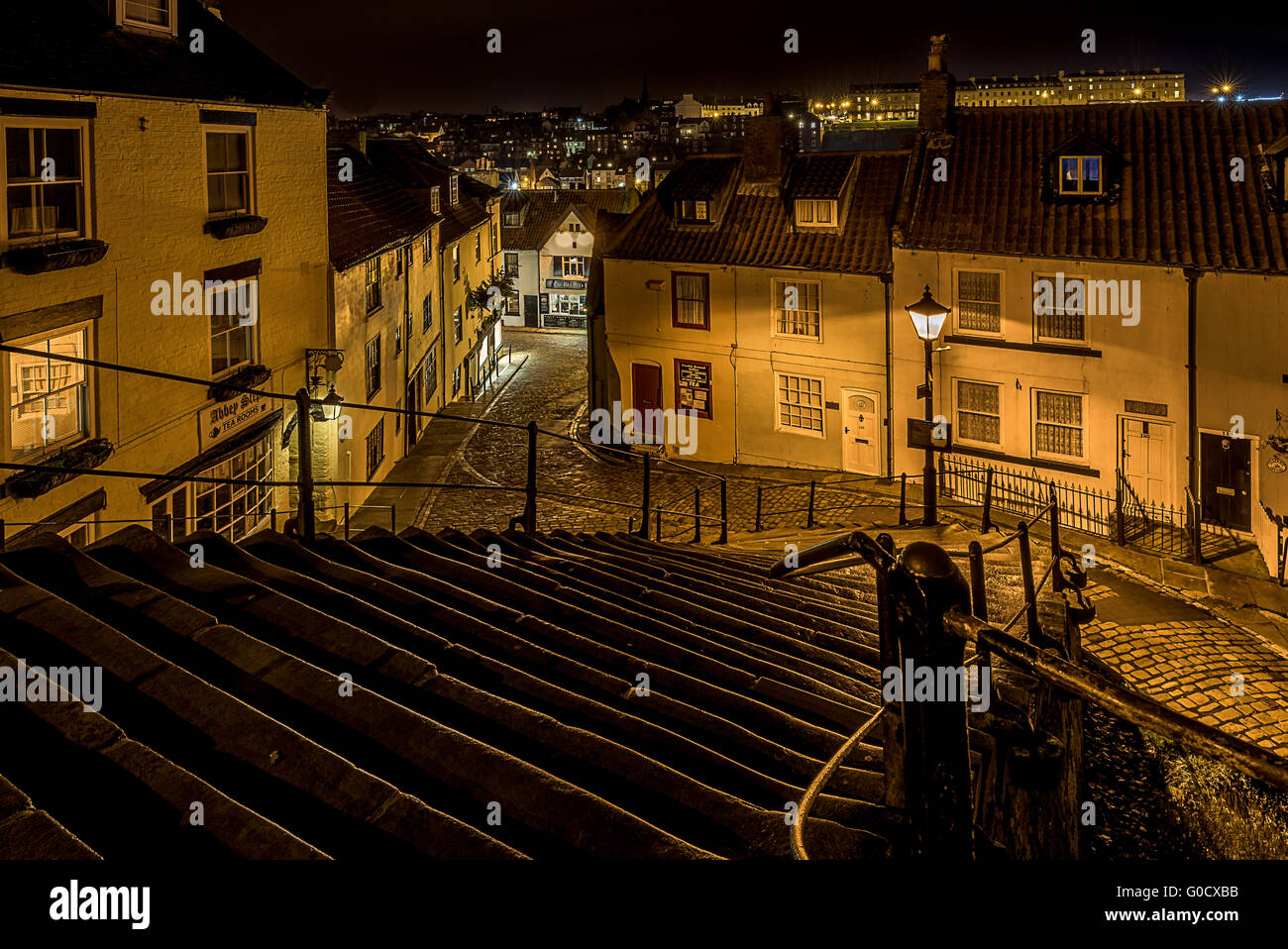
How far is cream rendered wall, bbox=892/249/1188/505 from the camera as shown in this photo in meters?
21.8

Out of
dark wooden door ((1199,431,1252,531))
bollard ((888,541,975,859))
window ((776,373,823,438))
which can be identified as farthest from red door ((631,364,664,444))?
bollard ((888,541,975,859))

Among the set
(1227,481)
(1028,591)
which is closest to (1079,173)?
(1227,481)

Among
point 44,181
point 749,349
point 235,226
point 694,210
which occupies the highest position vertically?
point 694,210

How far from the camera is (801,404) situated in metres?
28.3

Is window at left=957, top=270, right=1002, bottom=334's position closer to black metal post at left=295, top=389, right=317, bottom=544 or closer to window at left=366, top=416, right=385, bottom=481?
window at left=366, top=416, right=385, bottom=481

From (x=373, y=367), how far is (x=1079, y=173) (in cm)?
1772

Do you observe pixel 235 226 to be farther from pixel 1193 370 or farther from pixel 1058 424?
pixel 1193 370

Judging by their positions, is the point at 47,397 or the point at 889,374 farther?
the point at 889,374

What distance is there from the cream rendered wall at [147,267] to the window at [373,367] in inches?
295

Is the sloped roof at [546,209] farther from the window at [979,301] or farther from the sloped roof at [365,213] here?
the window at [979,301]

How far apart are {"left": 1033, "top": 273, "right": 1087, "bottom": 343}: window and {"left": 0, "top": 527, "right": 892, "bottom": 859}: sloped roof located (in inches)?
693

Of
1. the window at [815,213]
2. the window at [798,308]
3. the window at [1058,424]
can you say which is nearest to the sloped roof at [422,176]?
the window at [815,213]

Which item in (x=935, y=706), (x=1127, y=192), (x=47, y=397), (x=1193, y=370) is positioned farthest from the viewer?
(x=1127, y=192)

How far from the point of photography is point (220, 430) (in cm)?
1609
